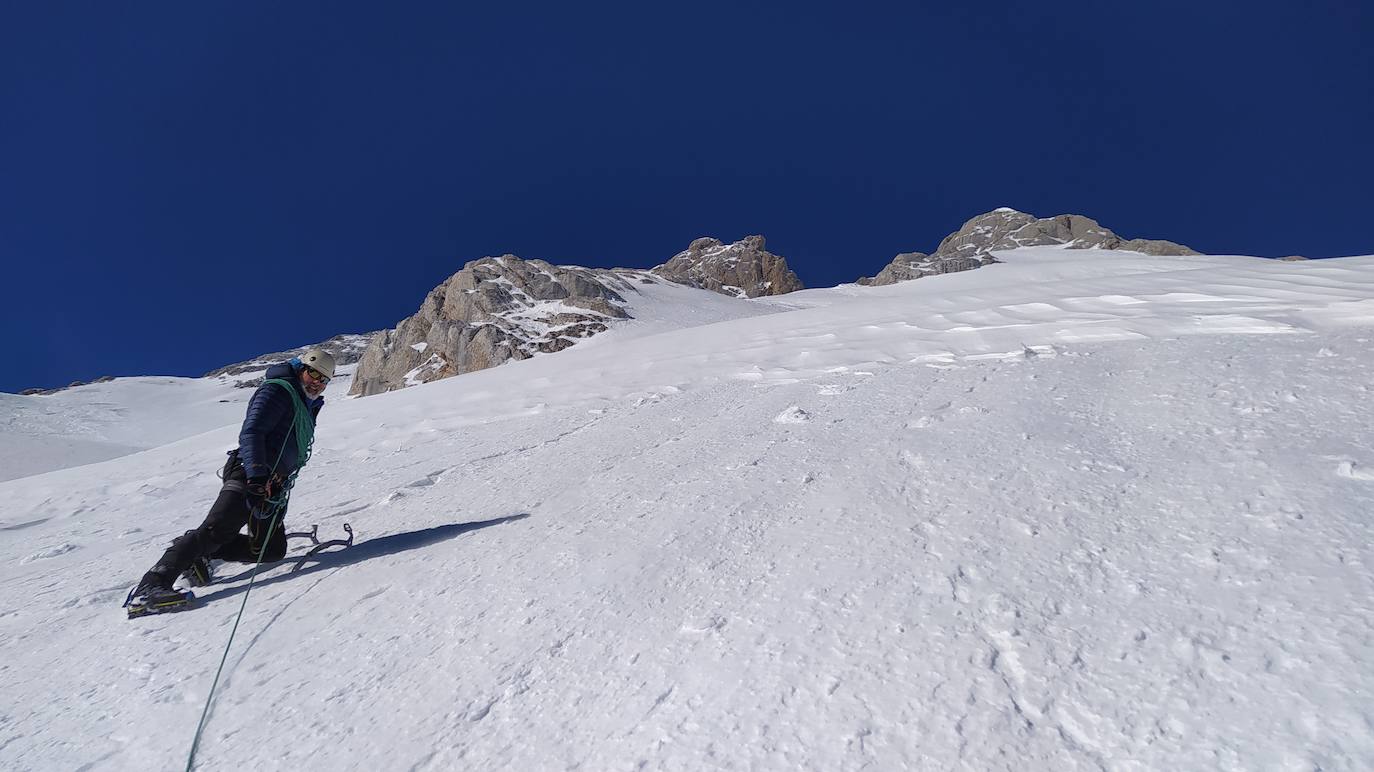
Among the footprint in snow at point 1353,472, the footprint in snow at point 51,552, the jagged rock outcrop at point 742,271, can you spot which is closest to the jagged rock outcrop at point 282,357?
the jagged rock outcrop at point 742,271

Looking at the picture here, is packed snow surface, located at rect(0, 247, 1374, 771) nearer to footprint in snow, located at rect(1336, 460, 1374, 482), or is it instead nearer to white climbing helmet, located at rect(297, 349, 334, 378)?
footprint in snow, located at rect(1336, 460, 1374, 482)

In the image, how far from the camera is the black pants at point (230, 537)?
418 cm

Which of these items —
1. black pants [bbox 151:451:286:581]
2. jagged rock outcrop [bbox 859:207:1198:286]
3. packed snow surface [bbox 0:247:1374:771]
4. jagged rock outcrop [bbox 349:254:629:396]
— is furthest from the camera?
jagged rock outcrop [bbox 859:207:1198:286]

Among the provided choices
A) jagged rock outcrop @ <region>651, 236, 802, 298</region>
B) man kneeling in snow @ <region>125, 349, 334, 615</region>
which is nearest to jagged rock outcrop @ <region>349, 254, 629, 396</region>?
man kneeling in snow @ <region>125, 349, 334, 615</region>

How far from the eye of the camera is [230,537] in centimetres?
448

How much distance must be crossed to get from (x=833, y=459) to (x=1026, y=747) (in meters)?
3.04

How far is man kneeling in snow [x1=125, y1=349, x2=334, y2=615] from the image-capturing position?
431cm

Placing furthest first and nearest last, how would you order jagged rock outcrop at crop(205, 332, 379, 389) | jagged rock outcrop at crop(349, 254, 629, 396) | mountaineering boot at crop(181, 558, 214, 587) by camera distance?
jagged rock outcrop at crop(205, 332, 379, 389) → jagged rock outcrop at crop(349, 254, 629, 396) → mountaineering boot at crop(181, 558, 214, 587)

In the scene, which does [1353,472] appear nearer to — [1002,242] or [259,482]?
[259,482]

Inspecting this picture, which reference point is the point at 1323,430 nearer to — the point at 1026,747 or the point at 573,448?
the point at 1026,747

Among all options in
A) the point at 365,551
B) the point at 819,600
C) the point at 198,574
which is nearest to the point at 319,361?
the point at 365,551

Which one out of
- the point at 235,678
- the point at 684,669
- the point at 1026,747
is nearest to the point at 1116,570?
the point at 1026,747

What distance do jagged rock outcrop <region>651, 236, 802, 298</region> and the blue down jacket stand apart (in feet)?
252

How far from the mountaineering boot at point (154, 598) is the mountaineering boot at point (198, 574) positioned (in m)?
0.26
